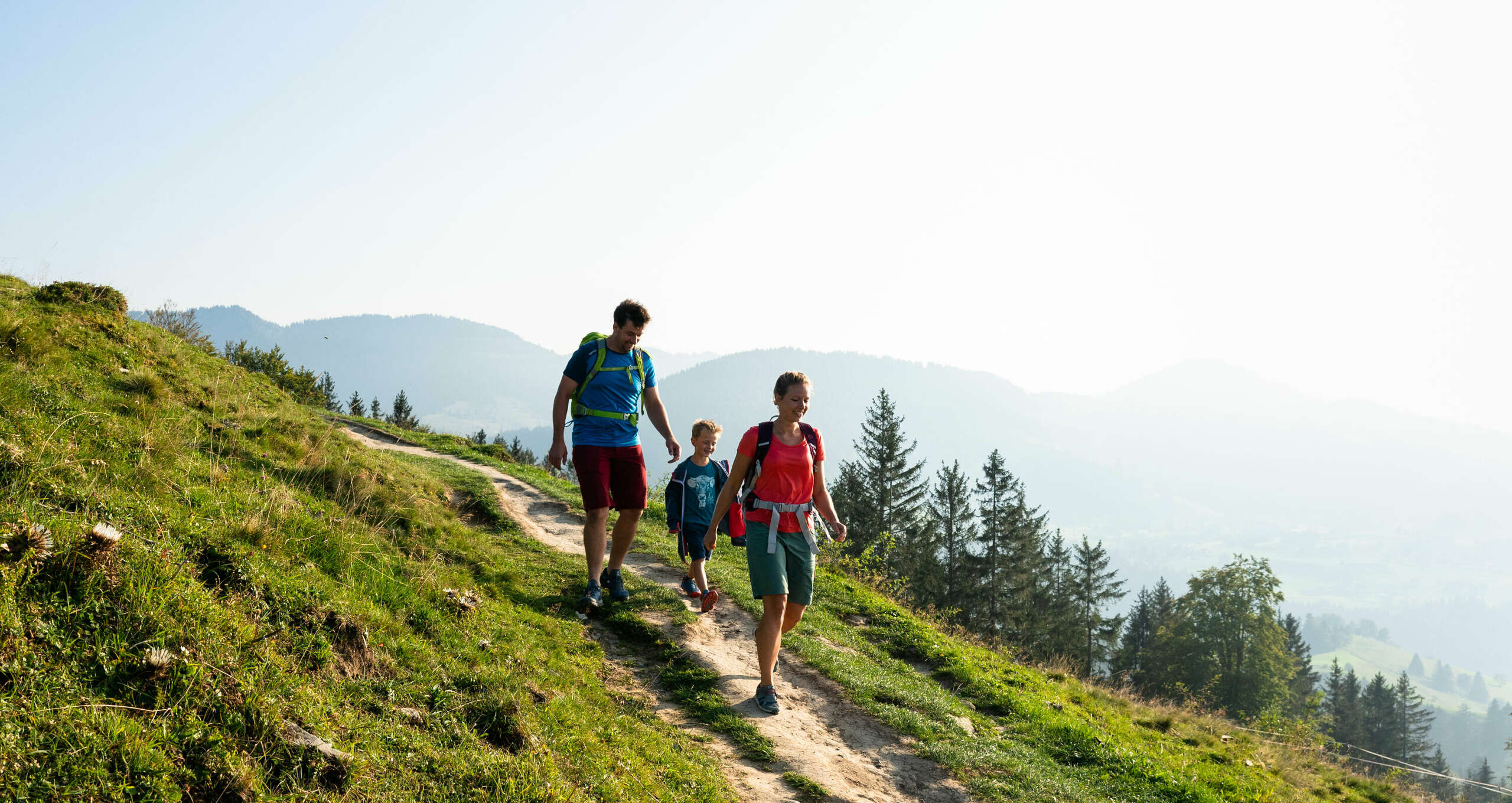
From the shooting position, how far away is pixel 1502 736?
158 m

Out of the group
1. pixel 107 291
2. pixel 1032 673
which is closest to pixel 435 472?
pixel 107 291

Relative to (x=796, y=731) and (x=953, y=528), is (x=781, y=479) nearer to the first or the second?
(x=796, y=731)

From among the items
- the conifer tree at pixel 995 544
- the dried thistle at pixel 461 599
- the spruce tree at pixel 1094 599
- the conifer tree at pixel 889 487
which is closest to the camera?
the dried thistle at pixel 461 599

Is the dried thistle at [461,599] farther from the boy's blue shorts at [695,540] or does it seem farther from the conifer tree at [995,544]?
the conifer tree at [995,544]

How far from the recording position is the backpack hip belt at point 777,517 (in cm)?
608

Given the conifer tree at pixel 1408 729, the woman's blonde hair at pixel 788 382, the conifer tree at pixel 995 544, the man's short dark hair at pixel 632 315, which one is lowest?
the conifer tree at pixel 1408 729

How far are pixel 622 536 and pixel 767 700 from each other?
234 centimetres

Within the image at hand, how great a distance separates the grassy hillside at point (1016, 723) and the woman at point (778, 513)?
155 cm

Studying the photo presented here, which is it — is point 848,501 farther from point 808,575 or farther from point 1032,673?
point 808,575

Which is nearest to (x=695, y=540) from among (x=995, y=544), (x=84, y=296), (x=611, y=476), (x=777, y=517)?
(x=611, y=476)

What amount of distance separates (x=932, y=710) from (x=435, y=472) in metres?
9.75

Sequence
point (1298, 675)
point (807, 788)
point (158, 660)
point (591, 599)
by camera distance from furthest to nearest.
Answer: point (1298, 675)
point (591, 599)
point (807, 788)
point (158, 660)

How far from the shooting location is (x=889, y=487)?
51.3 meters

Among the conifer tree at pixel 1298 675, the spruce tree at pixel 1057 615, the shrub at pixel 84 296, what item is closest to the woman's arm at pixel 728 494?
the shrub at pixel 84 296
